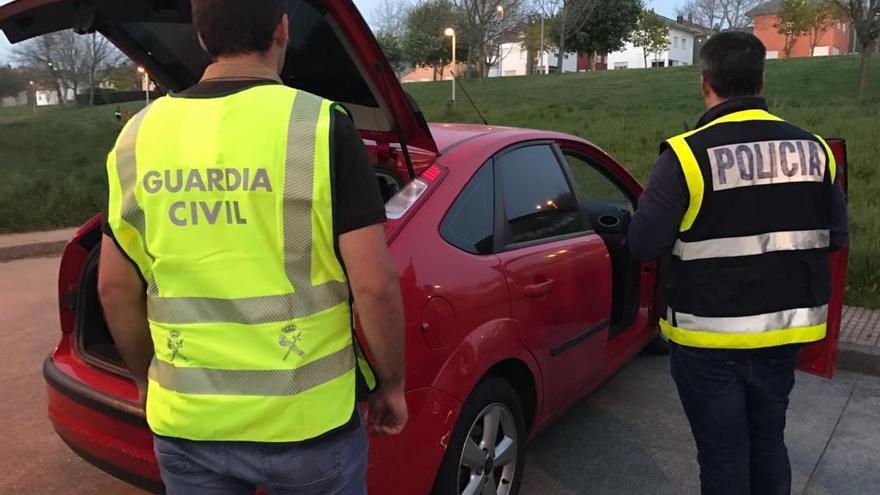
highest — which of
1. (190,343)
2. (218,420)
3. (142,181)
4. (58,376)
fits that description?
(142,181)

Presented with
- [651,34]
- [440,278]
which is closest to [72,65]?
[440,278]

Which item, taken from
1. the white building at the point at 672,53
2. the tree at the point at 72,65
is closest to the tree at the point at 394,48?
the tree at the point at 72,65

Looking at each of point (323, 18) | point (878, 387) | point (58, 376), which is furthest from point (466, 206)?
point (878, 387)

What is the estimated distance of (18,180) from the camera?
435 inches

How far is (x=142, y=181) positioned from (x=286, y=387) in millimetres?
502

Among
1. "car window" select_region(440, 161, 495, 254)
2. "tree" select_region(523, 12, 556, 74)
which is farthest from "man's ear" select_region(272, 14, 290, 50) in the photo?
"tree" select_region(523, 12, 556, 74)

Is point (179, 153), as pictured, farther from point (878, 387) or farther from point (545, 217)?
point (878, 387)

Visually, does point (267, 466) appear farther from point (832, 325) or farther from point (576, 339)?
point (832, 325)

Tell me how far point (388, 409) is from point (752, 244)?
4.28ft

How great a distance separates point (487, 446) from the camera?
271cm

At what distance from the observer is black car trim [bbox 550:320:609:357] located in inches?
120

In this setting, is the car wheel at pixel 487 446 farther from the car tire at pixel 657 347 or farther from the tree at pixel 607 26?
the tree at pixel 607 26

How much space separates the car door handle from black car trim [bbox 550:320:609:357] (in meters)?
0.27

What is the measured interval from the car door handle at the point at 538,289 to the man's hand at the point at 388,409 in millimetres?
1240
